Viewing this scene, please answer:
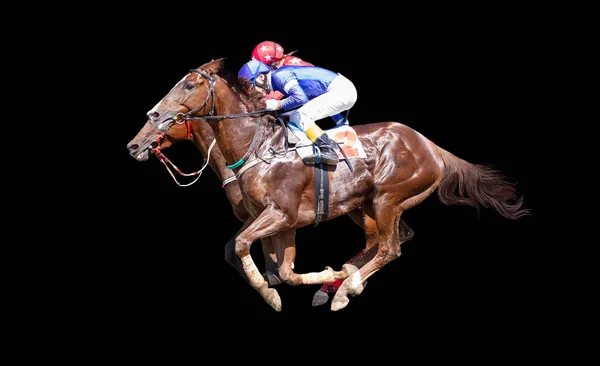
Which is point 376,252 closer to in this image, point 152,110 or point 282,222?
point 282,222

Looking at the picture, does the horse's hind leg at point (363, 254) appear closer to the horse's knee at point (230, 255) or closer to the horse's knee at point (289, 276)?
the horse's knee at point (289, 276)

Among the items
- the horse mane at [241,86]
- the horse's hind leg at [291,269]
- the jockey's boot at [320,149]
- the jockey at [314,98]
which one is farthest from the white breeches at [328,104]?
the horse's hind leg at [291,269]

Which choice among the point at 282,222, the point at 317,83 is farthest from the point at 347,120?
the point at 282,222

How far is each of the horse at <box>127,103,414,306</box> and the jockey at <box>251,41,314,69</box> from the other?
3.15 feet

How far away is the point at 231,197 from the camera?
11234 millimetres

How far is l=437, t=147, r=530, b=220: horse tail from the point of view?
435 inches

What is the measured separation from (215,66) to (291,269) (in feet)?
7.23

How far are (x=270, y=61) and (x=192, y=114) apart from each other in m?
1.43

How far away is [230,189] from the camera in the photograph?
1123 centimetres

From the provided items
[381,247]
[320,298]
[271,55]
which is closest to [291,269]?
[320,298]

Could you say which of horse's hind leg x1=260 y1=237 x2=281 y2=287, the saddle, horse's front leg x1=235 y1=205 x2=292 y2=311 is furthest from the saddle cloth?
horse's hind leg x1=260 y1=237 x2=281 y2=287

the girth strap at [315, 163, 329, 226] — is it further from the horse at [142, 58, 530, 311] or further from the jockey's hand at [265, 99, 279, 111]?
the jockey's hand at [265, 99, 279, 111]

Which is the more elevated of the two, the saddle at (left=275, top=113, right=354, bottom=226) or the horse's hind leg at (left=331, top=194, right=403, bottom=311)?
the saddle at (left=275, top=113, right=354, bottom=226)

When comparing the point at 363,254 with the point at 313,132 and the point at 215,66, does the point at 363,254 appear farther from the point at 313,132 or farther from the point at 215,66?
the point at 215,66
